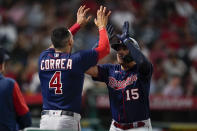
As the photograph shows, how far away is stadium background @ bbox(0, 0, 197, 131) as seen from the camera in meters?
10.0

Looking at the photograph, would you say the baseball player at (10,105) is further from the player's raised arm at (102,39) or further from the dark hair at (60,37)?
the player's raised arm at (102,39)

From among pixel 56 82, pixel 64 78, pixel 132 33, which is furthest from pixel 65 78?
pixel 132 33

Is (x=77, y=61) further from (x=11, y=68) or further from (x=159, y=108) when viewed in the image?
(x=11, y=68)

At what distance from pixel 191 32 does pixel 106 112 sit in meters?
4.22

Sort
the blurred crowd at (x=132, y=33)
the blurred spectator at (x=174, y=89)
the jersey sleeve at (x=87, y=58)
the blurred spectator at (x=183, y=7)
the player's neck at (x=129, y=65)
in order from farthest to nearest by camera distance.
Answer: the blurred spectator at (x=183, y=7) → the blurred crowd at (x=132, y=33) → the blurred spectator at (x=174, y=89) → the player's neck at (x=129, y=65) → the jersey sleeve at (x=87, y=58)

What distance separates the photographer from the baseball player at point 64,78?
549 cm

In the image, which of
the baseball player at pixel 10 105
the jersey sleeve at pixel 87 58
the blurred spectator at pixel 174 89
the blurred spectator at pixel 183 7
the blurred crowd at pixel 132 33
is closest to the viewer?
the baseball player at pixel 10 105

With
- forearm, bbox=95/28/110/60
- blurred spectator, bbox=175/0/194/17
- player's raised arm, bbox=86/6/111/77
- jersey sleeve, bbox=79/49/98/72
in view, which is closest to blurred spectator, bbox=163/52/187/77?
blurred spectator, bbox=175/0/194/17

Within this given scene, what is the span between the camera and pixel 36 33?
1371 cm

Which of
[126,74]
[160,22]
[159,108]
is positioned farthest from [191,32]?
[126,74]

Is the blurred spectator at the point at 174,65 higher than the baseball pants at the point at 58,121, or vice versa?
the blurred spectator at the point at 174,65

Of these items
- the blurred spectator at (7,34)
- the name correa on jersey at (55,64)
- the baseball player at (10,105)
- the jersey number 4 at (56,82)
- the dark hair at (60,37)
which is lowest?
the baseball player at (10,105)

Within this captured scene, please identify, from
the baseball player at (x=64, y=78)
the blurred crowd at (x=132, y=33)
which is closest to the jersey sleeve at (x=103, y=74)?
the baseball player at (x=64, y=78)

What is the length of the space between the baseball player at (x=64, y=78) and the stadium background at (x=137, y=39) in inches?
147
